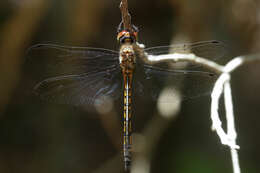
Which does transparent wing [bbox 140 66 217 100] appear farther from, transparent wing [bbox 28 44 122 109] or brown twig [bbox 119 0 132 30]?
brown twig [bbox 119 0 132 30]

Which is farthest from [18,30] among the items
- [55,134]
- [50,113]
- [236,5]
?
[236,5]

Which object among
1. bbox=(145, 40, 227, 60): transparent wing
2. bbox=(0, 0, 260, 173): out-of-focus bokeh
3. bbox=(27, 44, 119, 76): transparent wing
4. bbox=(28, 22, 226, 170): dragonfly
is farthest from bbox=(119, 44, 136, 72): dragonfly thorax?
bbox=(0, 0, 260, 173): out-of-focus bokeh

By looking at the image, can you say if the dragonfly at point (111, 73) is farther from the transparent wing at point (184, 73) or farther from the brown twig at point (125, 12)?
the brown twig at point (125, 12)

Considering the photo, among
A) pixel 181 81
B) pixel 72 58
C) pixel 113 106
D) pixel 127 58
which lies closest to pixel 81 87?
pixel 72 58

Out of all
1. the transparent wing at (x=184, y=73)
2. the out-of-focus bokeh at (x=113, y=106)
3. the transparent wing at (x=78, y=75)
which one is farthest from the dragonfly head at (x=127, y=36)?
the out-of-focus bokeh at (x=113, y=106)

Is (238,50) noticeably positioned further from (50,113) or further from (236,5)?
(50,113)

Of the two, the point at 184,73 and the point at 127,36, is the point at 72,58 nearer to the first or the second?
the point at 127,36
